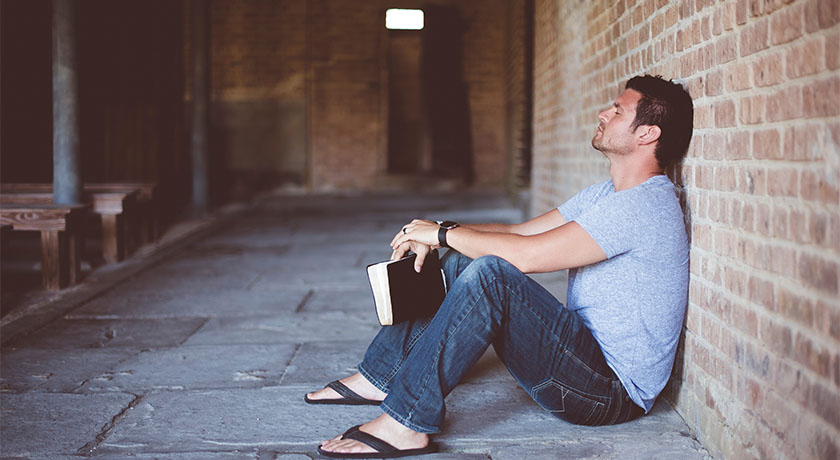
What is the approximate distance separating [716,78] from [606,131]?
0.36m

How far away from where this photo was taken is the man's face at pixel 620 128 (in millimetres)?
2301

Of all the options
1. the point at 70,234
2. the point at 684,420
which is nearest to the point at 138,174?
the point at 70,234

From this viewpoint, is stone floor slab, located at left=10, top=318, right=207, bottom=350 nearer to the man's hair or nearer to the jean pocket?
the jean pocket

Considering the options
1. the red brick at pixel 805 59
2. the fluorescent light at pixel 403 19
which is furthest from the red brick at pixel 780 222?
the fluorescent light at pixel 403 19

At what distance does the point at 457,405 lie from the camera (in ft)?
8.61

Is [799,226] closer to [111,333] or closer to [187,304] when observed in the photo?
[111,333]

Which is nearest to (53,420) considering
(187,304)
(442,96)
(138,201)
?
(187,304)

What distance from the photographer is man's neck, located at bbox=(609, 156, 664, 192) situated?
234cm

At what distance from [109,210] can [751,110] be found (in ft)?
15.7

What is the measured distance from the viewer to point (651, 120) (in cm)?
230

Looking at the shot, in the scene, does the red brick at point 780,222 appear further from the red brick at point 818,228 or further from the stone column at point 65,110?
the stone column at point 65,110

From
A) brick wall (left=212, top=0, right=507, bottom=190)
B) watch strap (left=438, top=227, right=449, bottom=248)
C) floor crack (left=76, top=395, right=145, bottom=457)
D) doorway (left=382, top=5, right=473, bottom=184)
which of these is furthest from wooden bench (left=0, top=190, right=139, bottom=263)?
doorway (left=382, top=5, right=473, bottom=184)

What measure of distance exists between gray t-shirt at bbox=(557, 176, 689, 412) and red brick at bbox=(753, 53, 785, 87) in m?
0.47

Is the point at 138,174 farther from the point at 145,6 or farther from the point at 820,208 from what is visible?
the point at 820,208
